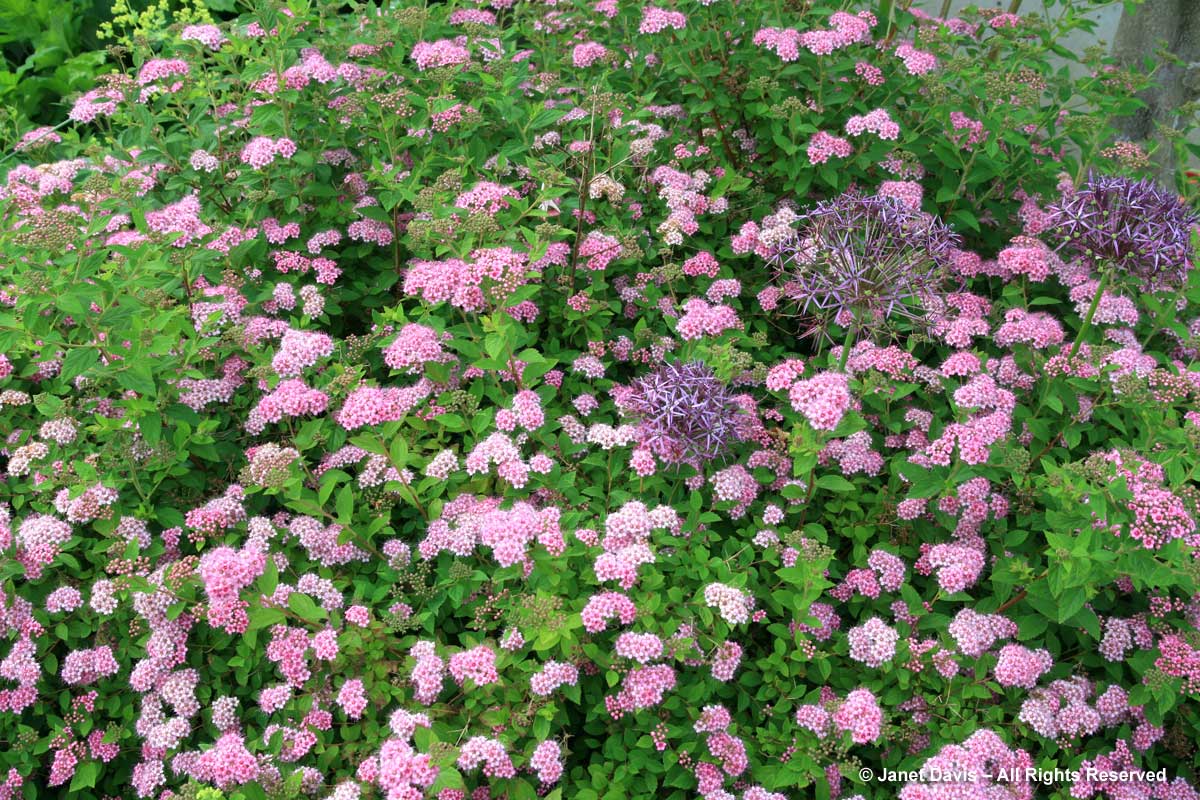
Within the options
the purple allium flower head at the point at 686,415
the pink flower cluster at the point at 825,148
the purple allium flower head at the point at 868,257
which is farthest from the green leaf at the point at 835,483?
the pink flower cluster at the point at 825,148

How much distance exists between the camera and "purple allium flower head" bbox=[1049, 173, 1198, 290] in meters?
2.82

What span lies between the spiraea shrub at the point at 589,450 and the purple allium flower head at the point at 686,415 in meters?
0.02

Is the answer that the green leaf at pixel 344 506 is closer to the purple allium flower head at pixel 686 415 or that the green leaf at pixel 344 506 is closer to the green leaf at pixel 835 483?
the purple allium flower head at pixel 686 415

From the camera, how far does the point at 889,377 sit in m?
3.06

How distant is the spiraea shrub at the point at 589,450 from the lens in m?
2.43

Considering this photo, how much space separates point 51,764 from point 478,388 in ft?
5.74

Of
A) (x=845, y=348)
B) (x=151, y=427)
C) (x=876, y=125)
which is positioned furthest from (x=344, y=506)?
(x=876, y=125)

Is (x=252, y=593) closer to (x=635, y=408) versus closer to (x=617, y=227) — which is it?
(x=635, y=408)

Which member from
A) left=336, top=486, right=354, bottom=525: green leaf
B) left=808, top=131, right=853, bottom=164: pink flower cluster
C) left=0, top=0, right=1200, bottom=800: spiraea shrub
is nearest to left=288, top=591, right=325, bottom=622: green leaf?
left=0, top=0, right=1200, bottom=800: spiraea shrub

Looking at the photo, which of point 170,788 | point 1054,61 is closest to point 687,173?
point 170,788

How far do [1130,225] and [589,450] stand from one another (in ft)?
6.22

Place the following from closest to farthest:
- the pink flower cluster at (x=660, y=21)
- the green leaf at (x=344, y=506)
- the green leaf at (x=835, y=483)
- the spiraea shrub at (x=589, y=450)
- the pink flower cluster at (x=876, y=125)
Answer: the spiraea shrub at (x=589, y=450) → the green leaf at (x=344, y=506) → the green leaf at (x=835, y=483) → the pink flower cluster at (x=876, y=125) → the pink flower cluster at (x=660, y=21)

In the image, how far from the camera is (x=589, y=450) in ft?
9.78

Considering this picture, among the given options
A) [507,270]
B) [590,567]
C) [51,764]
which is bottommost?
[51,764]
